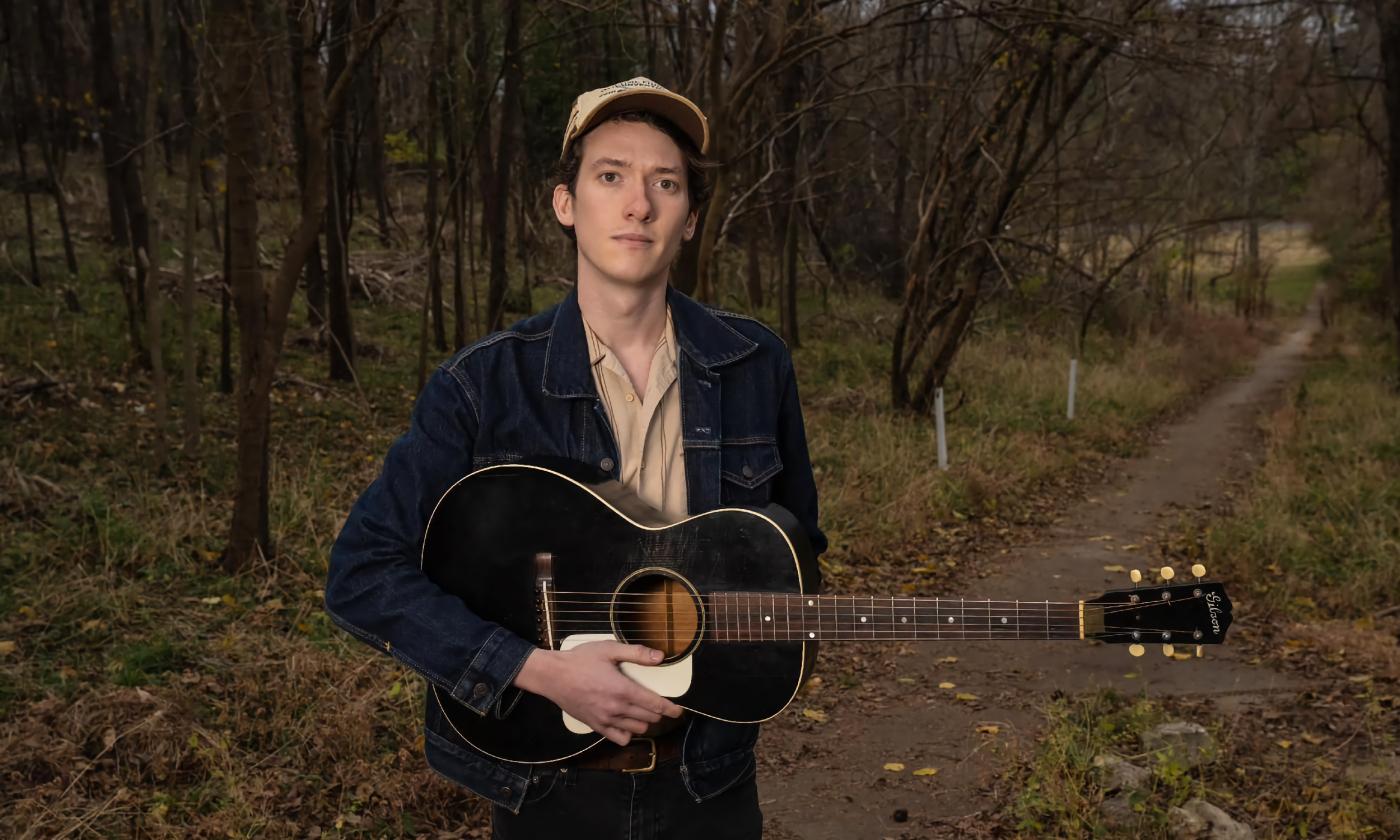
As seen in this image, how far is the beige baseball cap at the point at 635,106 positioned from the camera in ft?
6.57

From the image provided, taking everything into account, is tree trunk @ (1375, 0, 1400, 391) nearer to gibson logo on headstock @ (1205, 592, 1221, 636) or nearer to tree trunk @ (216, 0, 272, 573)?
tree trunk @ (216, 0, 272, 573)

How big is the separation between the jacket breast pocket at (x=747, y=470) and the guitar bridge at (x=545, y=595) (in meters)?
0.35

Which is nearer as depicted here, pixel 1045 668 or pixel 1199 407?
pixel 1045 668

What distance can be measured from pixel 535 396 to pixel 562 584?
35 centimetres

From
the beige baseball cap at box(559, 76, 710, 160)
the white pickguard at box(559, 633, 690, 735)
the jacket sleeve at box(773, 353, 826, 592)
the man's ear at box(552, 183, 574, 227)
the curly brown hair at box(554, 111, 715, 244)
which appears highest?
the beige baseball cap at box(559, 76, 710, 160)

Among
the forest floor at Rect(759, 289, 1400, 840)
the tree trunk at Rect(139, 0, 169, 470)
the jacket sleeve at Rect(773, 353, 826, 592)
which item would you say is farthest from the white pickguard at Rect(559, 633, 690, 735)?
the tree trunk at Rect(139, 0, 169, 470)

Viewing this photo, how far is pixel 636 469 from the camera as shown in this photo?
212 centimetres

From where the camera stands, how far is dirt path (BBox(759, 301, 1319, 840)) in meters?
4.79

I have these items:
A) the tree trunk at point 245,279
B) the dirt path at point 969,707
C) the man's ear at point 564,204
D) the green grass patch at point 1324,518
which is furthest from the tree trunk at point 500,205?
the man's ear at point 564,204

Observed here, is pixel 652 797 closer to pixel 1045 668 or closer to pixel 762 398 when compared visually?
pixel 762 398

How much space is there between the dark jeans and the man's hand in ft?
0.46

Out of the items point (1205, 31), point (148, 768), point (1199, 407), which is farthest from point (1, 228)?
point (1199, 407)

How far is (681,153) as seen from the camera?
6.91ft

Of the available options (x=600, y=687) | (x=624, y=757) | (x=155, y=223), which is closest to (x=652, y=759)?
(x=624, y=757)
